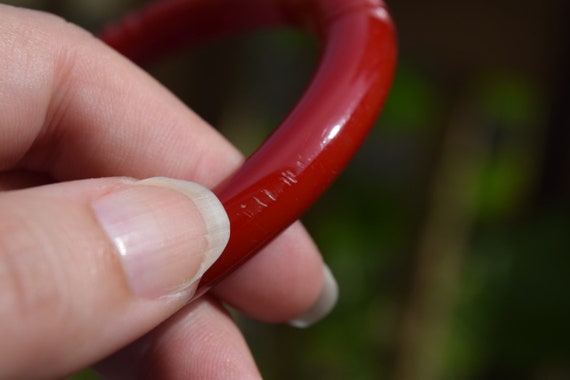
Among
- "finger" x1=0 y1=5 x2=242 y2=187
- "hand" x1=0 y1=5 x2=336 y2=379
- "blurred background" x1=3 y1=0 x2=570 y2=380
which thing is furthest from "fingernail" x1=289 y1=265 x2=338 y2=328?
"blurred background" x1=3 y1=0 x2=570 y2=380

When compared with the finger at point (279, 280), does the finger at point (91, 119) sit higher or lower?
higher

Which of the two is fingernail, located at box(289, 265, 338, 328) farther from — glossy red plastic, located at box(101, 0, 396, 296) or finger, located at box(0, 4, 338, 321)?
glossy red plastic, located at box(101, 0, 396, 296)

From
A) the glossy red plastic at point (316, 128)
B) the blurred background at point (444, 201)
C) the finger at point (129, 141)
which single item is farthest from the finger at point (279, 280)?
the blurred background at point (444, 201)

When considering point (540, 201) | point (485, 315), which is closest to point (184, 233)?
point (485, 315)

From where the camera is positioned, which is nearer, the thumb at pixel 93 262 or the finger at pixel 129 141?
the thumb at pixel 93 262

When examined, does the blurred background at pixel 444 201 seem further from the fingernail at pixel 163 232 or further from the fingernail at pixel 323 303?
the fingernail at pixel 163 232

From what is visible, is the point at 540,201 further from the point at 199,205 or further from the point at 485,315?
the point at 199,205

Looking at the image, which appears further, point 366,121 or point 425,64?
point 425,64
